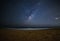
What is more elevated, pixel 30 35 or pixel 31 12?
pixel 31 12

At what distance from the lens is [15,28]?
1.55 metres

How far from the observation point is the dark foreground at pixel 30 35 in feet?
5.06

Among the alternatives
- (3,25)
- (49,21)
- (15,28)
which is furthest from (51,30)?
(3,25)

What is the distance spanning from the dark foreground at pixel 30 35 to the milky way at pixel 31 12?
9 centimetres

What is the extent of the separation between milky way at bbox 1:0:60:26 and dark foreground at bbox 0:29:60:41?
9 cm

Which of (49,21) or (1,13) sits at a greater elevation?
(1,13)

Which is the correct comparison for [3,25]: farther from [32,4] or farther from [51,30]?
[51,30]

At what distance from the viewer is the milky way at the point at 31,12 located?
5.17ft

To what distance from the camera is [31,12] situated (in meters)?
1.58

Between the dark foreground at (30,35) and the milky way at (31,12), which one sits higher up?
the milky way at (31,12)

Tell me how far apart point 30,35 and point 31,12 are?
0.26 meters

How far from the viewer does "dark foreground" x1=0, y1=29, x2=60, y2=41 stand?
5.06 ft

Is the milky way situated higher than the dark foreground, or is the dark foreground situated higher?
the milky way

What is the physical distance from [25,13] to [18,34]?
0.81 feet
